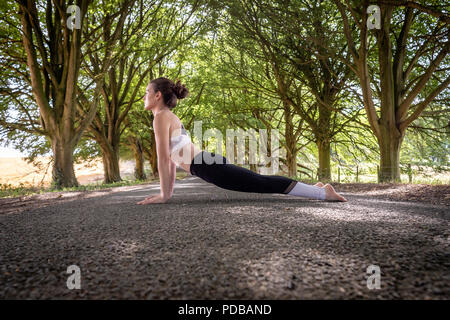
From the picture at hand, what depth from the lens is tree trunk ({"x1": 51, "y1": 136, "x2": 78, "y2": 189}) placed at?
8.12m

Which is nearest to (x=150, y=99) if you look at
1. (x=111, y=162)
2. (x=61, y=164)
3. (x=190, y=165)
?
(x=190, y=165)

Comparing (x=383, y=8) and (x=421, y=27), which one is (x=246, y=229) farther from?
(x=421, y=27)

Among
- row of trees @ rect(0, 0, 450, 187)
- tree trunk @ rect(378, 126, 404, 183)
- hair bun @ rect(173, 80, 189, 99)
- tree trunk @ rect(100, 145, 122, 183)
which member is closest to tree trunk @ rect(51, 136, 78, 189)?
row of trees @ rect(0, 0, 450, 187)

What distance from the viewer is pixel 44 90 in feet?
26.9

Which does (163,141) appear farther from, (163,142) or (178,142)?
(178,142)

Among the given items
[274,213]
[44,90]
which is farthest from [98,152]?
[274,213]

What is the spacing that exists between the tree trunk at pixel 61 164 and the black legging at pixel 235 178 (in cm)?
706

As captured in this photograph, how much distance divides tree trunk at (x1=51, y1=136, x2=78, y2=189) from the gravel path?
664 centimetres

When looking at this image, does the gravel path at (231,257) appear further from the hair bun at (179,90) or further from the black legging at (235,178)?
the hair bun at (179,90)

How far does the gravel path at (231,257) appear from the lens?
41.4 inches

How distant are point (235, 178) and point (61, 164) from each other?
302 inches

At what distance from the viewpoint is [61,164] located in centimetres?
824

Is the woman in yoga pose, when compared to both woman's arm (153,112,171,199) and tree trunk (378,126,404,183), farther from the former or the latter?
tree trunk (378,126,404,183)
